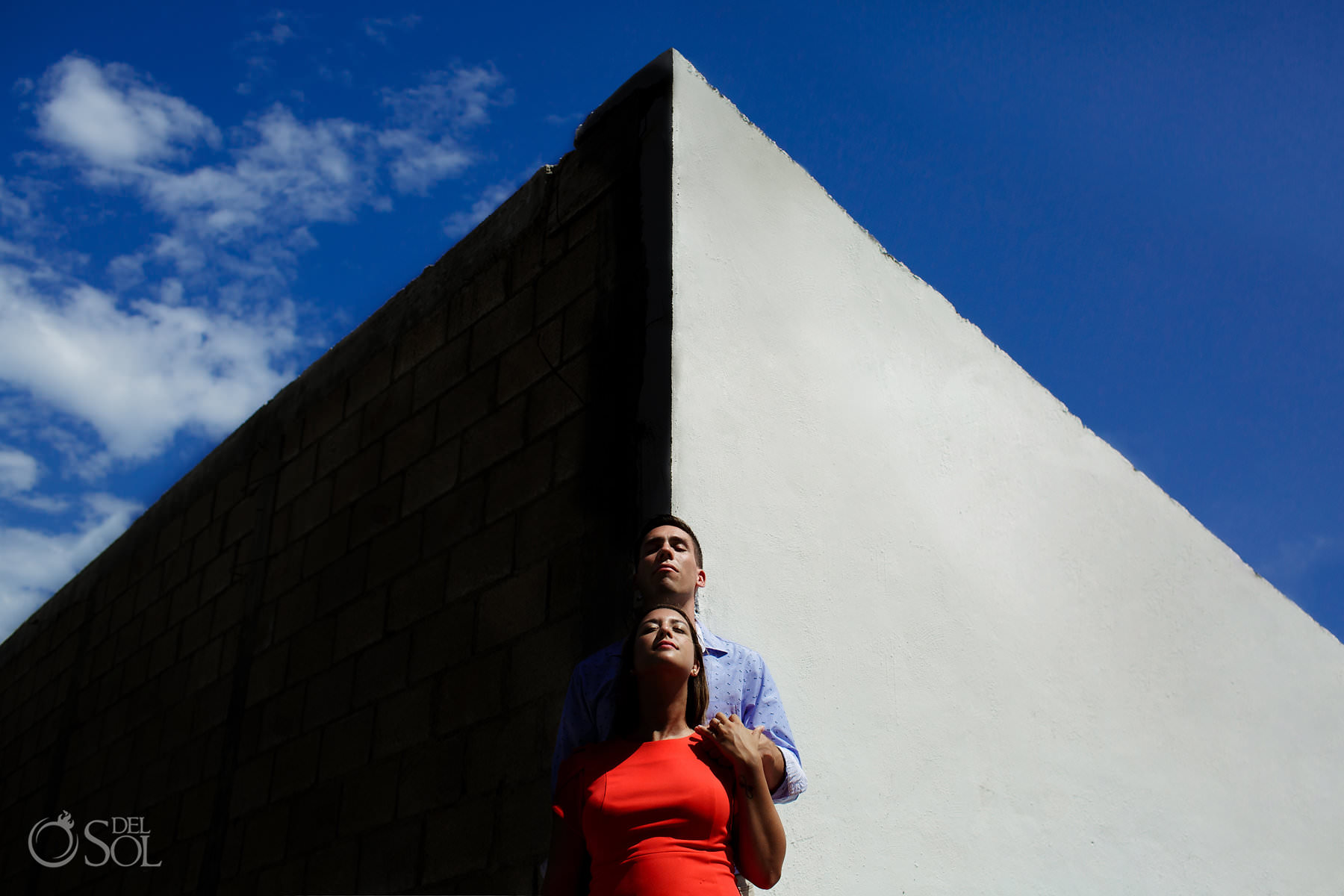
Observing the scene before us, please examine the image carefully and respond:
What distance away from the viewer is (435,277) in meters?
5.07

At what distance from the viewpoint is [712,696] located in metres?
2.80

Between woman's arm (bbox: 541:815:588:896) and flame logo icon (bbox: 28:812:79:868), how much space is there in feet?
16.6

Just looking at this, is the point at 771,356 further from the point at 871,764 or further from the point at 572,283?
the point at 871,764

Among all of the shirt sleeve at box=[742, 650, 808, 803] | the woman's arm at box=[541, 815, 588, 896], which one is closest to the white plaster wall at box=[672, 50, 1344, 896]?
the shirt sleeve at box=[742, 650, 808, 803]

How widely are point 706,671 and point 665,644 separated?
1.04 ft

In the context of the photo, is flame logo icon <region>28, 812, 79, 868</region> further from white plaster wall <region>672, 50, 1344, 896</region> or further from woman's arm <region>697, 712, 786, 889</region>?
woman's arm <region>697, 712, 786, 889</region>

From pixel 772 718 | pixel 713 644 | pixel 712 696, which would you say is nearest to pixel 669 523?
pixel 713 644

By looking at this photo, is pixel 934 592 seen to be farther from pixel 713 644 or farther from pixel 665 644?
pixel 665 644

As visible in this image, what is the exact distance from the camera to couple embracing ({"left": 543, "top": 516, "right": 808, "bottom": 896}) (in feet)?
7.51

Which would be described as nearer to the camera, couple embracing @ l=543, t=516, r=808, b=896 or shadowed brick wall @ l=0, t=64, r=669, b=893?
couple embracing @ l=543, t=516, r=808, b=896

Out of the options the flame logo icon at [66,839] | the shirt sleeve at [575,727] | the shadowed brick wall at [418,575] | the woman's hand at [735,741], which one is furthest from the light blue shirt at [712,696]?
the flame logo icon at [66,839]

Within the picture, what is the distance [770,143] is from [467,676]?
91.9 inches

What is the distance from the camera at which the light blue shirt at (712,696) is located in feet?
8.99

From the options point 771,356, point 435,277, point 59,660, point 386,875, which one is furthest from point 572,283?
point 59,660
